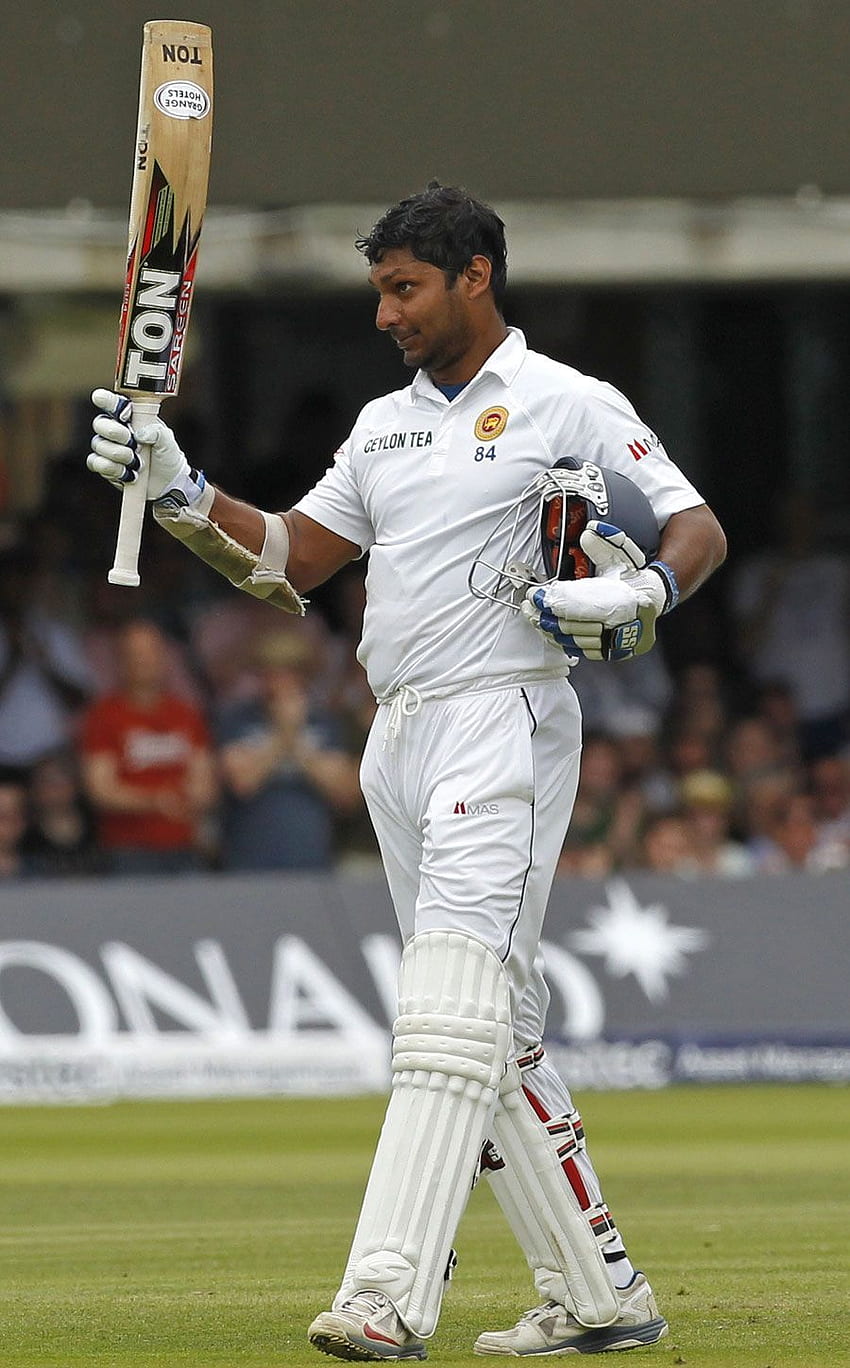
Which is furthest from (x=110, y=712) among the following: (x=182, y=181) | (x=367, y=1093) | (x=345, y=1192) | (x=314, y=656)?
(x=182, y=181)

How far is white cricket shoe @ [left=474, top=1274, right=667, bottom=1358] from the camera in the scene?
15.0ft

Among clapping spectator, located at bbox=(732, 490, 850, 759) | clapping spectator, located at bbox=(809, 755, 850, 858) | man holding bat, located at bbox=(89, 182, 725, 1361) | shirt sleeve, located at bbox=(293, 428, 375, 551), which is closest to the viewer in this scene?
man holding bat, located at bbox=(89, 182, 725, 1361)

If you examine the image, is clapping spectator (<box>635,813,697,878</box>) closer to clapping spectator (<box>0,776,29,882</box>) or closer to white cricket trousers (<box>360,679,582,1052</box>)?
clapping spectator (<box>0,776,29,882</box>)

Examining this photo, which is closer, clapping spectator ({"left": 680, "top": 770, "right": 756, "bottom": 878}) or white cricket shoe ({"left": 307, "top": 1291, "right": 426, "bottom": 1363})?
white cricket shoe ({"left": 307, "top": 1291, "right": 426, "bottom": 1363})

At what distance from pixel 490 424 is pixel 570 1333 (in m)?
1.79

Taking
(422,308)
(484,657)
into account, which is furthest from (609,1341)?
(422,308)

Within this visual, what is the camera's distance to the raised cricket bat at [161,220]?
Answer: 190 inches

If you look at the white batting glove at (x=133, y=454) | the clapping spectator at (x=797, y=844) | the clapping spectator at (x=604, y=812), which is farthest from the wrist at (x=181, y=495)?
the clapping spectator at (x=797, y=844)

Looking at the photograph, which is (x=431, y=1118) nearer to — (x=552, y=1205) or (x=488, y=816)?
(x=552, y=1205)

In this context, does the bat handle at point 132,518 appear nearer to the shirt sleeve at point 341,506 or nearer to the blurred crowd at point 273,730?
the shirt sleeve at point 341,506

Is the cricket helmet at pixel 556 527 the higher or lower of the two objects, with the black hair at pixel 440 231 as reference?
lower

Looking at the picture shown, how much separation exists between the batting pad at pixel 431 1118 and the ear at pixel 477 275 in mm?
1293

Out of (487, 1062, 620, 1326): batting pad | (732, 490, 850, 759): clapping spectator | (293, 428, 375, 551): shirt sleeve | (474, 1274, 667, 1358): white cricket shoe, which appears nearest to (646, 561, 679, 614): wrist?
(293, 428, 375, 551): shirt sleeve

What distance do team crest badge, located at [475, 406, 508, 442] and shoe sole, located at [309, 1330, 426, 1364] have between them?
1742 mm
